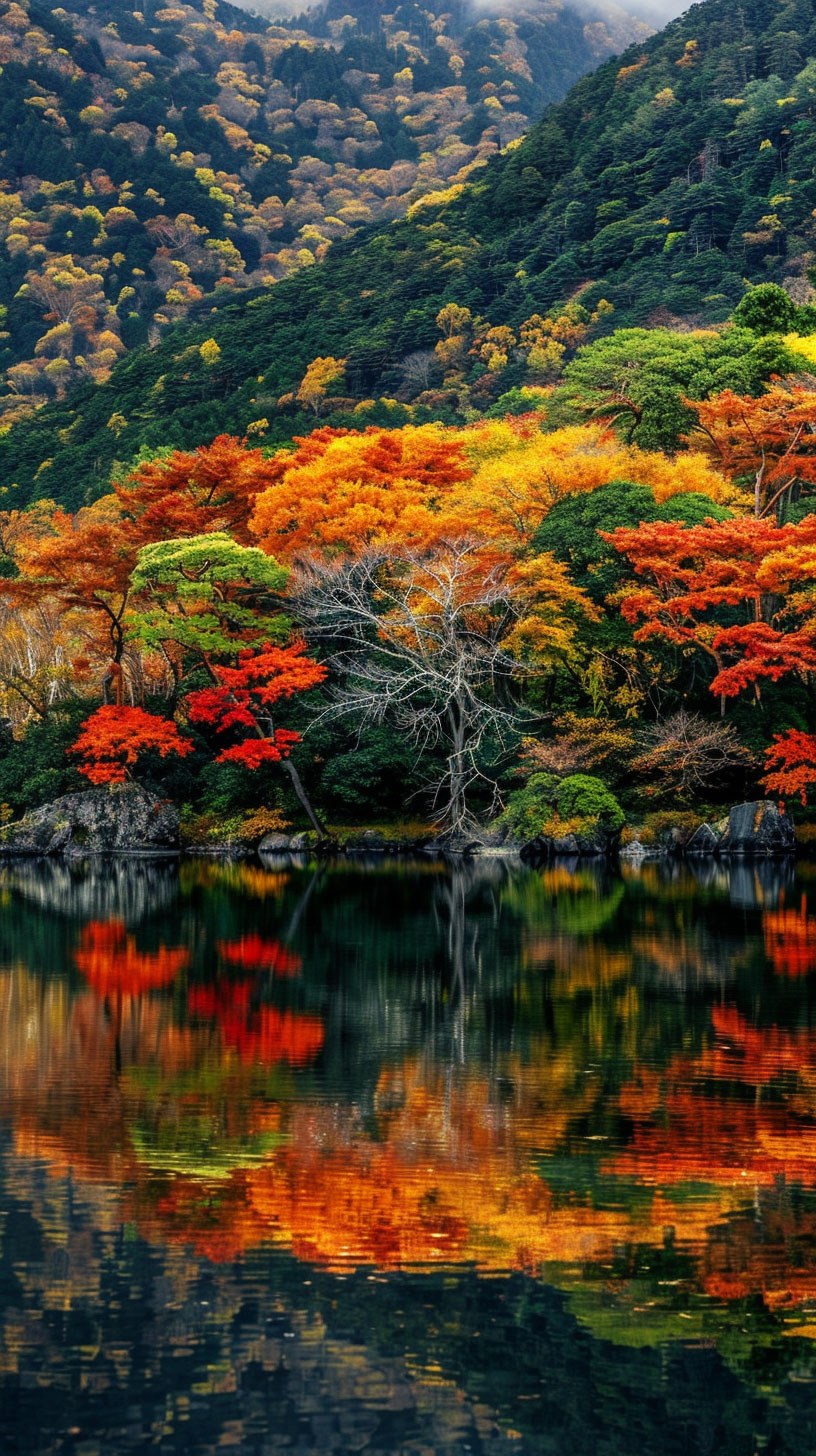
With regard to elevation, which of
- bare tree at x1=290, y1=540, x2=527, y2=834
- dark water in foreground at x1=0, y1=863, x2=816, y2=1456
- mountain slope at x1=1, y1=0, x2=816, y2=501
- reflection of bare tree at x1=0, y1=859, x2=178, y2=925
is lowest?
reflection of bare tree at x1=0, y1=859, x2=178, y2=925

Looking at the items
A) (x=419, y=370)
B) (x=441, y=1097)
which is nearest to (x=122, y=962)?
(x=441, y=1097)

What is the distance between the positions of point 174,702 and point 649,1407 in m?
28.7

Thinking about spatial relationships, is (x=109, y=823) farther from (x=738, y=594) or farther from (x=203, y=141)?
(x=203, y=141)

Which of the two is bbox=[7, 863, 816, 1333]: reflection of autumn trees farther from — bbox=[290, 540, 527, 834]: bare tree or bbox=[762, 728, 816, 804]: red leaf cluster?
bbox=[290, 540, 527, 834]: bare tree

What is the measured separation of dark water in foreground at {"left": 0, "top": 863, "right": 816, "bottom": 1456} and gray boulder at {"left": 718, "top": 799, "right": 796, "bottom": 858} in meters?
13.5

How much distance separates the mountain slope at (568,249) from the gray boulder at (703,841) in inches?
1481

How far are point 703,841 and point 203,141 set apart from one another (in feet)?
415

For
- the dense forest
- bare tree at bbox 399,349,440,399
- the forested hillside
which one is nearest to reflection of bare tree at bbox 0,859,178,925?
the dense forest

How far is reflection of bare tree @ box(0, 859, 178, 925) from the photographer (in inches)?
864

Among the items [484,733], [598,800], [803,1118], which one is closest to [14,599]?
[484,733]

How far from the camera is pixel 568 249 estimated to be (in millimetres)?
78500

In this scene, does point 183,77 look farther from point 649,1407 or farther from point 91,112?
point 649,1407

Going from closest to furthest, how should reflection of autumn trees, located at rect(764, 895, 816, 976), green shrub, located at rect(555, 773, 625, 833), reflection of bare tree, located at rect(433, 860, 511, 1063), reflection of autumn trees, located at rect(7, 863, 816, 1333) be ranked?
reflection of autumn trees, located at rect(7, 863, 816, 1333)
reflection of bare tree, located at rect(433, 860, 511, 1063)
reflection of autumn trees, located at rect(764, 895, 816, 976)
green shrub, located at rect(555, 773, 625, 833)

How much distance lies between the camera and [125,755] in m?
31.8
